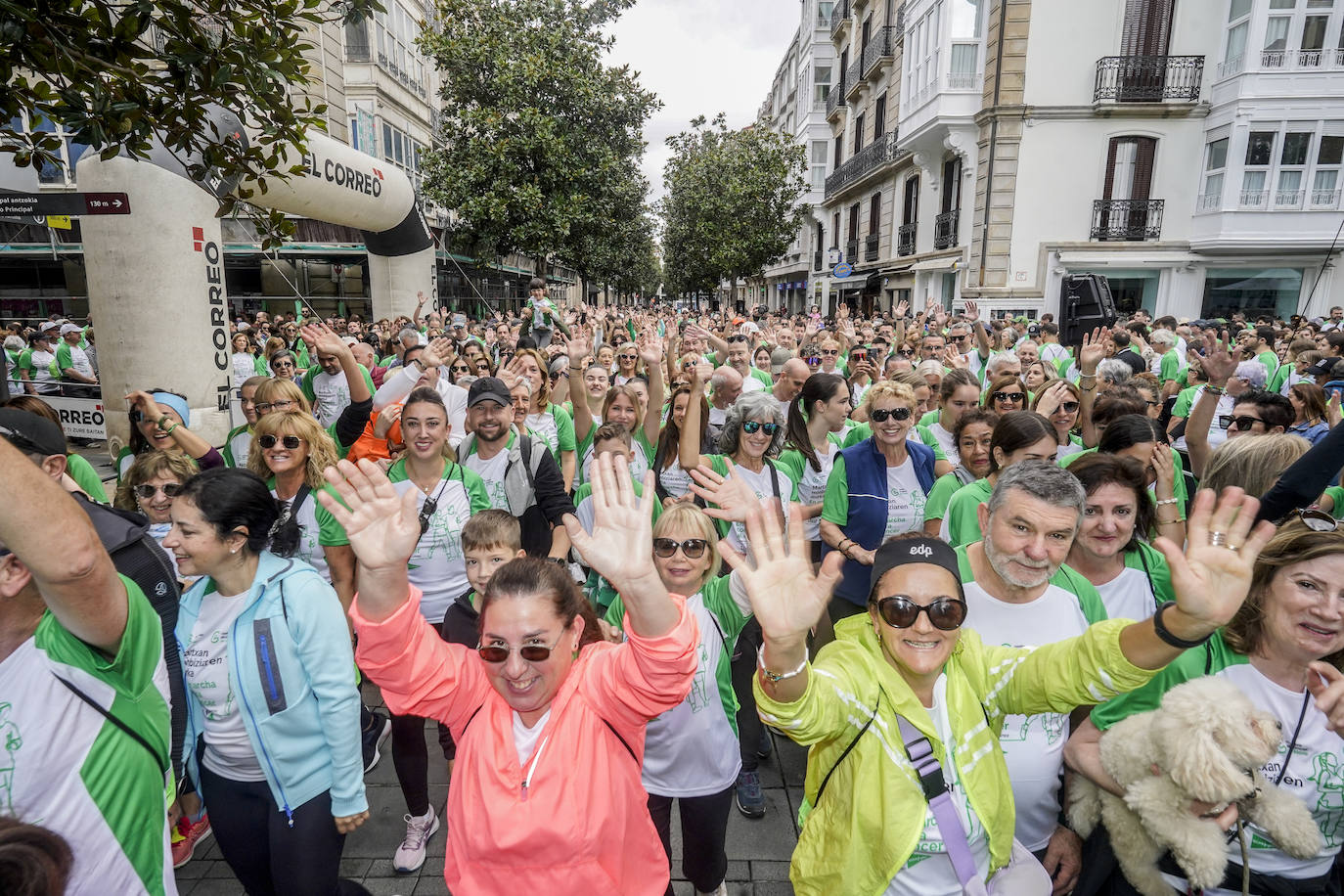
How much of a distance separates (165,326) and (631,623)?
8.66 meters

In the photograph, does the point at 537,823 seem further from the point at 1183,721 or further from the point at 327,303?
the point at 327,303

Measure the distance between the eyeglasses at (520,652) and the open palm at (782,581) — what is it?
562 millimetres

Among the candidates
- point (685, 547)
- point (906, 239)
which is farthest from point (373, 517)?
point (906, 239)

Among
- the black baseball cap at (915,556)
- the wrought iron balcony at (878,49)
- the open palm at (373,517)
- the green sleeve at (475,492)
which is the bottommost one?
the green sleeve at (475,492)

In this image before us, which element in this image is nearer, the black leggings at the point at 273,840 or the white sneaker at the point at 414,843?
the black leggings at the point at 273,840

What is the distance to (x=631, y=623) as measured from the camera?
5.98 ft

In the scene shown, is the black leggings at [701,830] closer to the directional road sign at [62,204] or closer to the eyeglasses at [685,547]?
the eyeglasses at [685,547]

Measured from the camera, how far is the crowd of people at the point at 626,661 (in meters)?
1.87

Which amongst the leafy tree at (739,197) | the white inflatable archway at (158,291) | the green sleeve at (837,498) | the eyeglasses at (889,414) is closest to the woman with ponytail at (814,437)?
the green sleeve at (837,498)

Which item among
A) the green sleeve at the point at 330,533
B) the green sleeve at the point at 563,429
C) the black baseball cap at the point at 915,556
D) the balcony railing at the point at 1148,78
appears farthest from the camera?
the balcony railing at the point at 1148,78

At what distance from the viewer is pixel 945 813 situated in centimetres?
198

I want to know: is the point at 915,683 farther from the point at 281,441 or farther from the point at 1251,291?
the point at 1251,291

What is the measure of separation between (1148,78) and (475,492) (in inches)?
890

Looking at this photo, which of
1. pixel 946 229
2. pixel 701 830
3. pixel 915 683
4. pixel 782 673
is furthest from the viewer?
pixel 946 229
